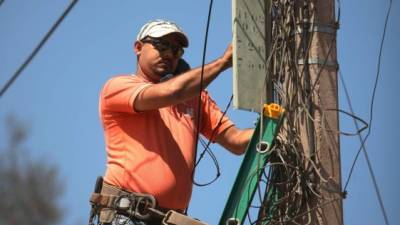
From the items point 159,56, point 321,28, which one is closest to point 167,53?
point 159,56

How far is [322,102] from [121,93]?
4.31 ft

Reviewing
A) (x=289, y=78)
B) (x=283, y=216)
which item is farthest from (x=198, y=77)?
(x=283, y=216)

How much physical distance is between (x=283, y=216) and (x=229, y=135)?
0.99 meters

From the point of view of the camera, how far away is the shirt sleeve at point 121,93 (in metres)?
6.67

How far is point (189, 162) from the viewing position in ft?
21.9

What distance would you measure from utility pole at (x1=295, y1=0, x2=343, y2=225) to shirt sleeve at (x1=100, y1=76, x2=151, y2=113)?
104cm

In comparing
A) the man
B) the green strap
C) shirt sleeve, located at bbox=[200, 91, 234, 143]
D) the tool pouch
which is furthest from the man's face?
the tool pouch

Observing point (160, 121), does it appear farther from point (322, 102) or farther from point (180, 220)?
point (322, 102)

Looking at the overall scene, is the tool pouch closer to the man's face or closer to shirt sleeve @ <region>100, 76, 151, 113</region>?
shirt sleeve @ <region>100, 76, 151, 113</region>

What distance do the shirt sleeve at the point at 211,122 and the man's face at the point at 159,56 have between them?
0.36m

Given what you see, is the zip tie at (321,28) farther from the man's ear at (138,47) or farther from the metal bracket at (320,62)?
the man's ear at (138,47)

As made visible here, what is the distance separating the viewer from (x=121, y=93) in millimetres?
6762

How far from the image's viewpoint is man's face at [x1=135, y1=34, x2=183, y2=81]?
6.91 metres

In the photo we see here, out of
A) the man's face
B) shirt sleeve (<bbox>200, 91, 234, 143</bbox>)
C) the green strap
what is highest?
the man's face
